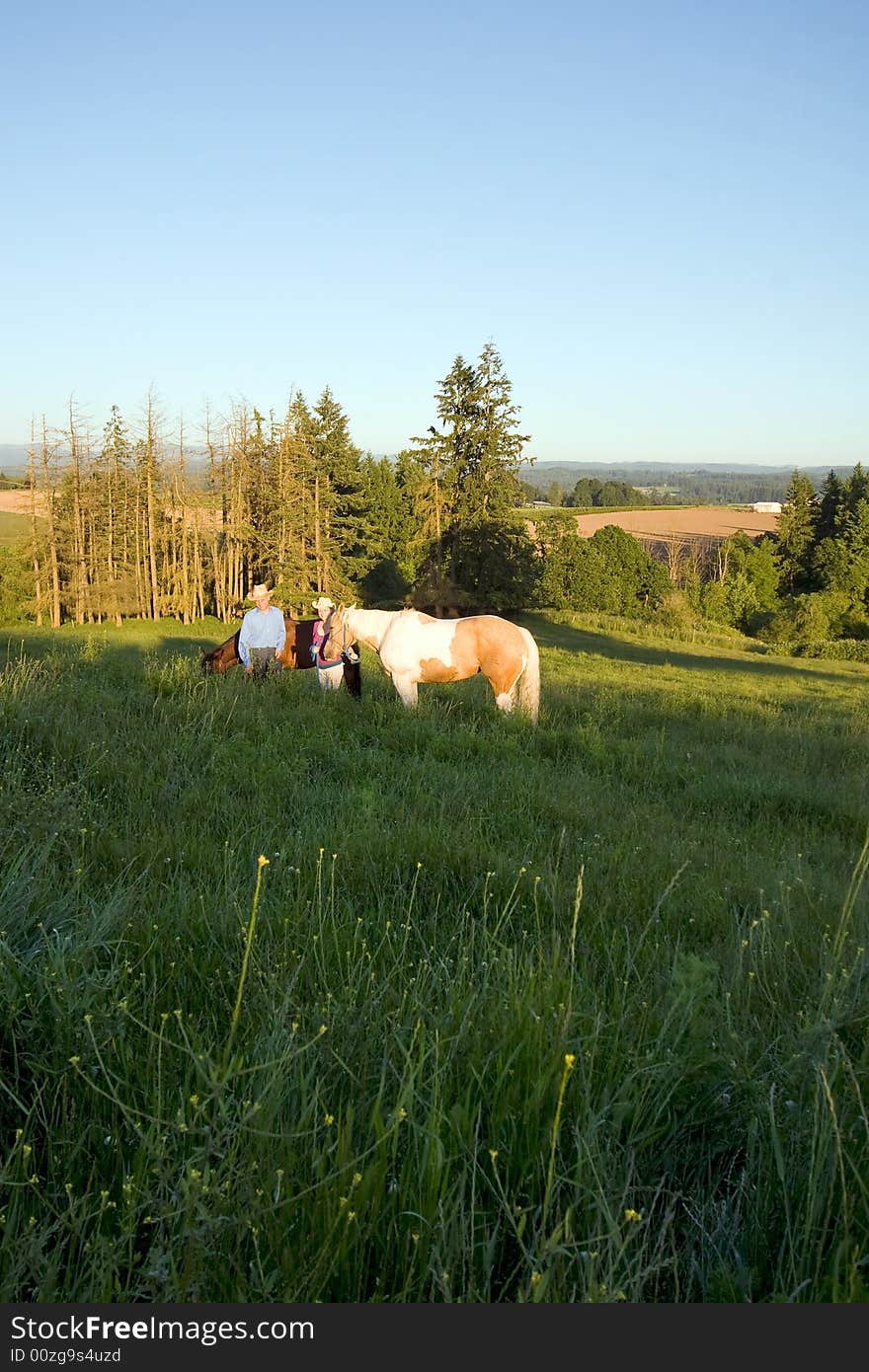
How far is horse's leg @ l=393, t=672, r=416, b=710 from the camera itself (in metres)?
10.2

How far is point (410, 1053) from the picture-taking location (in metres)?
2.13

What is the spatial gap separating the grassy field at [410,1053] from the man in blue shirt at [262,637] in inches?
192

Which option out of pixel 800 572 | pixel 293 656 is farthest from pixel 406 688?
pixel 800 572

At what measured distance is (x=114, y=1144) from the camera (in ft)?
6.57

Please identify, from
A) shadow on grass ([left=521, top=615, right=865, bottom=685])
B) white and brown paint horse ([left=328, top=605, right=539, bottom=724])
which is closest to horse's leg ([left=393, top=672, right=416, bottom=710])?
white and brown paint horse ([left=328, top=605, right=539, bottom=724])

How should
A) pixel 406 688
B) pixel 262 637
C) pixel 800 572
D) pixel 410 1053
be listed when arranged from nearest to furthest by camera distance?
1. pixel 410 1053
2. pixel 406 688
3. pixel 262 637
4. pixel 800 572

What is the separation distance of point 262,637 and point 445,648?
2.42 meters

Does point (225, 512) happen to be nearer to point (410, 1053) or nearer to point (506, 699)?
point (506, 699)

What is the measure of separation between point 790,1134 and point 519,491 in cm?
5304

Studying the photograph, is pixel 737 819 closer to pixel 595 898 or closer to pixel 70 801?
pixel 595 898

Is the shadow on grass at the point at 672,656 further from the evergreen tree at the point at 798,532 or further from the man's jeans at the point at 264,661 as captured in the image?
the man's jeans at the point at 264,661

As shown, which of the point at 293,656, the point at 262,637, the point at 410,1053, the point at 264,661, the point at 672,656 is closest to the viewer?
the point at 410,1053

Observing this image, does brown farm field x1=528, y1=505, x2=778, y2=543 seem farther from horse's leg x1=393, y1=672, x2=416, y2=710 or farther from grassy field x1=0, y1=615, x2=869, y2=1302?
grassy field x1=0, y1=615, x2=869, y2=1302

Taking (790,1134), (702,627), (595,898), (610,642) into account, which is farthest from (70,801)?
(702,627)
